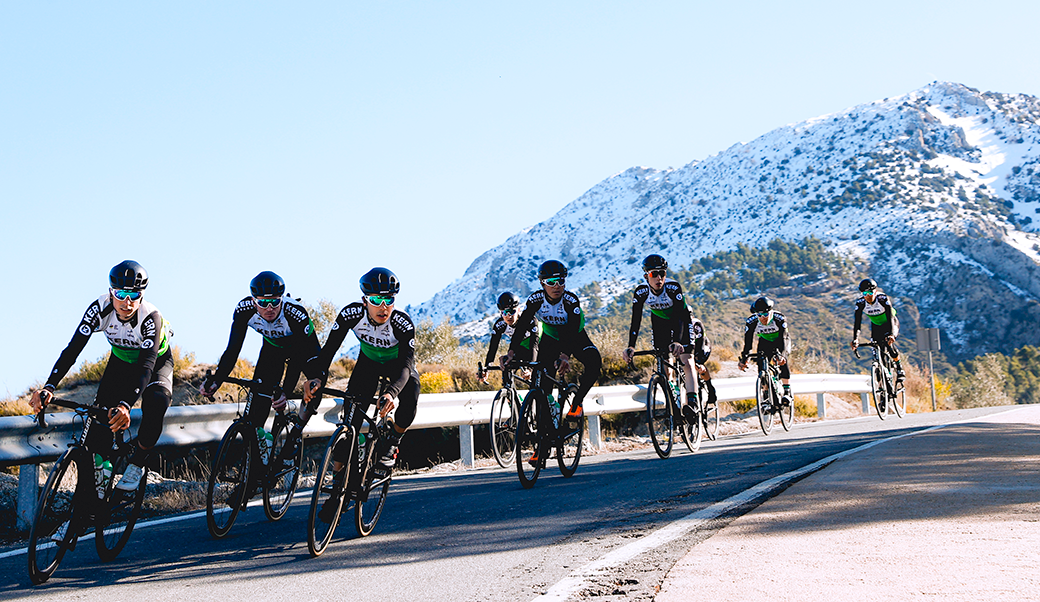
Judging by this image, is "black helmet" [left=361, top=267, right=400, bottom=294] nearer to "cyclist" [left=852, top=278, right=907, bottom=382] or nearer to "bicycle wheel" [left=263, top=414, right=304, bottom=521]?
"bicycle wheel" [left=263, top=414, right=304, bottom=521]

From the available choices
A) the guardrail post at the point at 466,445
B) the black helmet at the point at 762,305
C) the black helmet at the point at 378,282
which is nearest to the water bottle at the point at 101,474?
the black helmet at the point at 378,282

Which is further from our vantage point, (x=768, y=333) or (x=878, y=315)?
(x=878, y=315)

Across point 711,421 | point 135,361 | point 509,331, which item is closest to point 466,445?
point 509,331

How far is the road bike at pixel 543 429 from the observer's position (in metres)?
8.35

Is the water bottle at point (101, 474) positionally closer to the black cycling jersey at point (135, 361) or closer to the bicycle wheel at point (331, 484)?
the black cycling jersey at point (135, 361)

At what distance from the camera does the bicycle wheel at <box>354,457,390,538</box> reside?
6043 mm

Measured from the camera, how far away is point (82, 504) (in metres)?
5.53

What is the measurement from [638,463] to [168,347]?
18.1 ft

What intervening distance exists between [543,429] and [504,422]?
1.52m

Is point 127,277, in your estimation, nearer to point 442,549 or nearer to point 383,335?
point 383,335

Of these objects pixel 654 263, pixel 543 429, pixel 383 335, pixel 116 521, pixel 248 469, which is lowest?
pixel 116 521

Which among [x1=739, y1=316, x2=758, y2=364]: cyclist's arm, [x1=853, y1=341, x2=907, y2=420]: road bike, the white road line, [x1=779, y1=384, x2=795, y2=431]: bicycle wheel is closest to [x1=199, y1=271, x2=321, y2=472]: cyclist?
the white road line

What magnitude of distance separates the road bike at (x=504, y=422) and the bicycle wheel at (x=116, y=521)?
451 centimetres

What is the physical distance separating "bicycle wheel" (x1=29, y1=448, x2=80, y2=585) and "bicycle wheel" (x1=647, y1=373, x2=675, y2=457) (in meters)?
6.22
